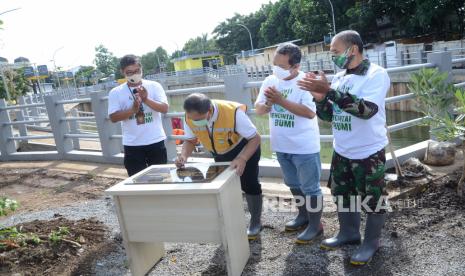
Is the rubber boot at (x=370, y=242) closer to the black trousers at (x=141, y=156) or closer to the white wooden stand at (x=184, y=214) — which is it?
the white wooden stand at (x=184, y=214)

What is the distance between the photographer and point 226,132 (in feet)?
10.3

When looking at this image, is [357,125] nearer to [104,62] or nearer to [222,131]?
[222,131]

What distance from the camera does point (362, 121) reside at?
2.74 m

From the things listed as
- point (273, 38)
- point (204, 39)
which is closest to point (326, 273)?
point (273, 38)

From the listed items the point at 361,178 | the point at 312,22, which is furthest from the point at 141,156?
the point at 312,22

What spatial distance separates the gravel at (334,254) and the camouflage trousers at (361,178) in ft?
1.48

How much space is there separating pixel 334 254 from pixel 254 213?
78cm

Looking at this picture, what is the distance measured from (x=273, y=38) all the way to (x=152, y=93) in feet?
186

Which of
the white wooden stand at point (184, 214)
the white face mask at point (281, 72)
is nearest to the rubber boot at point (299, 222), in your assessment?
the white wooden stand at point (184, 214)

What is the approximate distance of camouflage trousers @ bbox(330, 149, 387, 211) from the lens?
278cm

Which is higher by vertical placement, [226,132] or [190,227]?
[226,132]

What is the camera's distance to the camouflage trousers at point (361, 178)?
9.13ft

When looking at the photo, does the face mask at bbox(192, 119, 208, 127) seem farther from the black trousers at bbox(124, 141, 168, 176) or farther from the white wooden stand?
the black trousers at bbox(124, 141, 168, 176)

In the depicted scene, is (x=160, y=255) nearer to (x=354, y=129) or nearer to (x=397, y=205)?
(x=354, y=129)
